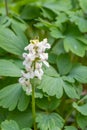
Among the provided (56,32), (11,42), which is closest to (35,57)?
(11,42)

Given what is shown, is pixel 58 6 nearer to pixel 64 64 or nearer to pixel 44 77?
pixel 64 64

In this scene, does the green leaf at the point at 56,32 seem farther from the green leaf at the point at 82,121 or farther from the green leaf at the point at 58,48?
the green leaf at the point at 82,121

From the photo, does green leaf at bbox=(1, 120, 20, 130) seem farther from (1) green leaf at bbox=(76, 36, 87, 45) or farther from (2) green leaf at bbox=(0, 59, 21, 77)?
(1) green leaf at bbox=(76, 36, 87, 45)

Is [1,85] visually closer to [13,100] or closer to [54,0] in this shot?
[13,100]

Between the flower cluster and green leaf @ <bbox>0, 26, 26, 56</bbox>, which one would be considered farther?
green leaf @ <bbox>0, 26, 26, 56</bbox>

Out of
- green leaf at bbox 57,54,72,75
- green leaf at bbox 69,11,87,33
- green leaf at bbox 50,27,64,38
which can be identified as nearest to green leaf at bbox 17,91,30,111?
green leaf at bbox 57,54,72,75

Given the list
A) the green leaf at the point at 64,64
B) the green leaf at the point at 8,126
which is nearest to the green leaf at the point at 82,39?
the green leaf at the point at 64,64
